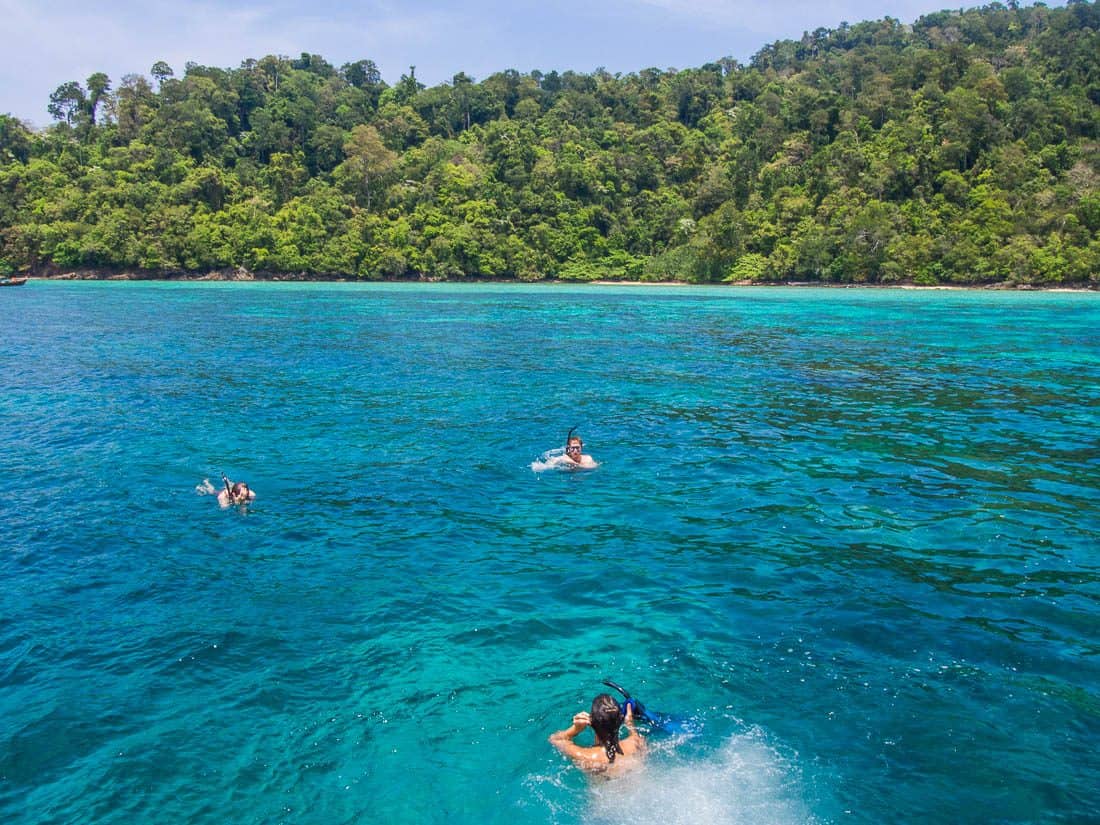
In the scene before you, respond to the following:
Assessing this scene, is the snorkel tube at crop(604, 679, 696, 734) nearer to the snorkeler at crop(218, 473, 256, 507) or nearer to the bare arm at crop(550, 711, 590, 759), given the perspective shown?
the bare arm at crop(550, 711, 590, 759)

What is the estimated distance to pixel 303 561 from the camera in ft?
41.3

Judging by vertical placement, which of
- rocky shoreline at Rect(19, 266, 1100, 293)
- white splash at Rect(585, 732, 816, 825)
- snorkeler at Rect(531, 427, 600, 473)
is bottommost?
white splash at Rect(585, 732, 816, 825)

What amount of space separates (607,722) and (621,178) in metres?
144

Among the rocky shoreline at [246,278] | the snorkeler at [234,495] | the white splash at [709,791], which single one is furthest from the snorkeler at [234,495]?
the rocky shoreline at [246,278]

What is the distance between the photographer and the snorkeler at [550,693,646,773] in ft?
24.6

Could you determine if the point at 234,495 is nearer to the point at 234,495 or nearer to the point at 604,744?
the point at 234,495

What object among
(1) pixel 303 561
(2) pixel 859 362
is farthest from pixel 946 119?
(1) pixel 303 561

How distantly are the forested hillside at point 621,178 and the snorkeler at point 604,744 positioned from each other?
10039 cm

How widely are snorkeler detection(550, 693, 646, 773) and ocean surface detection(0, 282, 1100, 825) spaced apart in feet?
0.56

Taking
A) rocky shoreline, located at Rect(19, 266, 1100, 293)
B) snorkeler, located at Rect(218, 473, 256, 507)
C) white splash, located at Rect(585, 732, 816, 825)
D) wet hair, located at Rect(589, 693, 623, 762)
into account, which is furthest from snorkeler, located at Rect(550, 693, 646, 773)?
rocky shoreline, located at Rect(19, 266, 1100, 293)

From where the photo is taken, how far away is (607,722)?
295 inches

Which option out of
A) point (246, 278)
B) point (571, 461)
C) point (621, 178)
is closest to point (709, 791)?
point (571, 461)

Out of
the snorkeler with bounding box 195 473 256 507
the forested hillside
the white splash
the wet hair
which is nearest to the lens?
the white splash

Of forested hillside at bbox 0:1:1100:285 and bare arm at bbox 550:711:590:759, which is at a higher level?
forested hillside at bbox 0:1:1100:285
